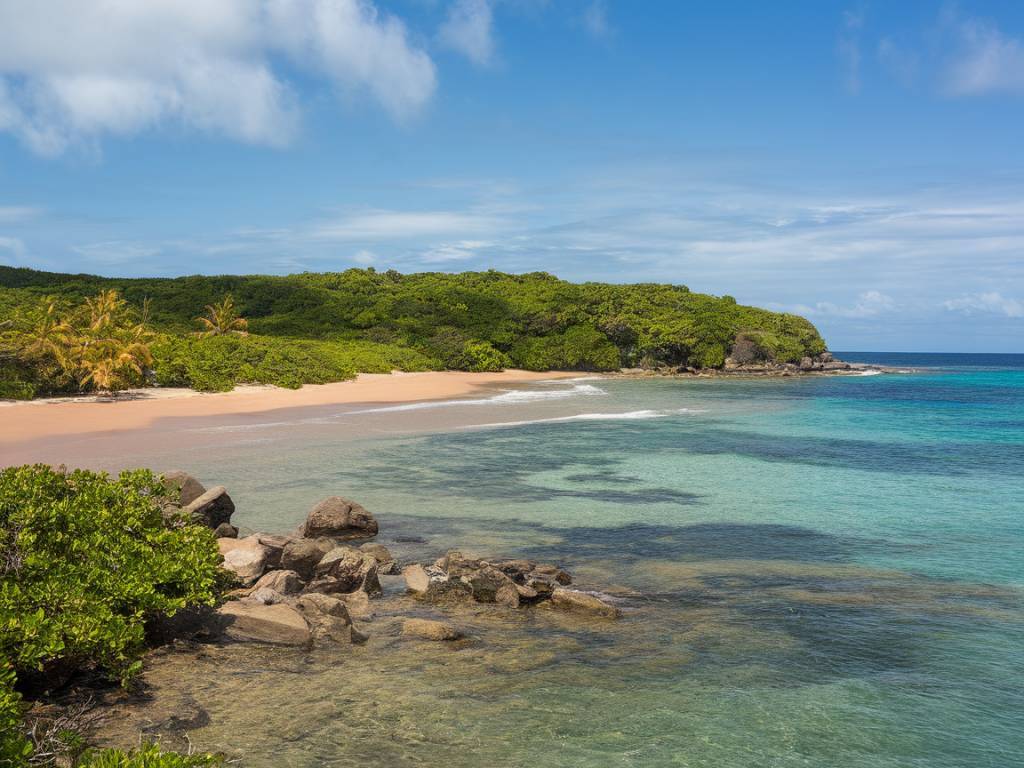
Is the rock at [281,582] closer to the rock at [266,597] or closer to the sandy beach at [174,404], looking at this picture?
the rock at [266,597]

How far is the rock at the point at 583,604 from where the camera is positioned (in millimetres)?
9695

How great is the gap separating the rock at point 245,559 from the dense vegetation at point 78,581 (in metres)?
1.36

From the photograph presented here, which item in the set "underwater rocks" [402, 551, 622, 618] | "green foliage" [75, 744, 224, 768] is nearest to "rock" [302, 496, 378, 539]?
"underwater rocks" [402, 551, 622, 618]

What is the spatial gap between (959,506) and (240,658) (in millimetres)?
15213

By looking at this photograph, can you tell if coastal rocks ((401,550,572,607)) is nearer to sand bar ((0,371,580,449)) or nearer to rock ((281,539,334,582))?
rock ((281,539,334,582))

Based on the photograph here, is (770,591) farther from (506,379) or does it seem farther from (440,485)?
(506,379)

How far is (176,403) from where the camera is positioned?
34.8 meters

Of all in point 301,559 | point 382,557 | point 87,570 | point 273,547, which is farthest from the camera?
point 382,557

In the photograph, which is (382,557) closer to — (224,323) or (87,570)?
(87,570)

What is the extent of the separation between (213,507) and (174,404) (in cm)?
2400

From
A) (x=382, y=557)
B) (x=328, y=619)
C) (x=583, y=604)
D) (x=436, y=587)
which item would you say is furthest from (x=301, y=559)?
(x=583, y=604)

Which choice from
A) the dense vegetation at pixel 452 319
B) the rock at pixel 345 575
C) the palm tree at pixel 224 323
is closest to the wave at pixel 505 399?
the dense vegetation at pixel 452 319

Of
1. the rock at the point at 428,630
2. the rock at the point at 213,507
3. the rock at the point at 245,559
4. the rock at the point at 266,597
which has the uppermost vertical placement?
the rock at the point at 213,507

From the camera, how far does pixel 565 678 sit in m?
7.82
